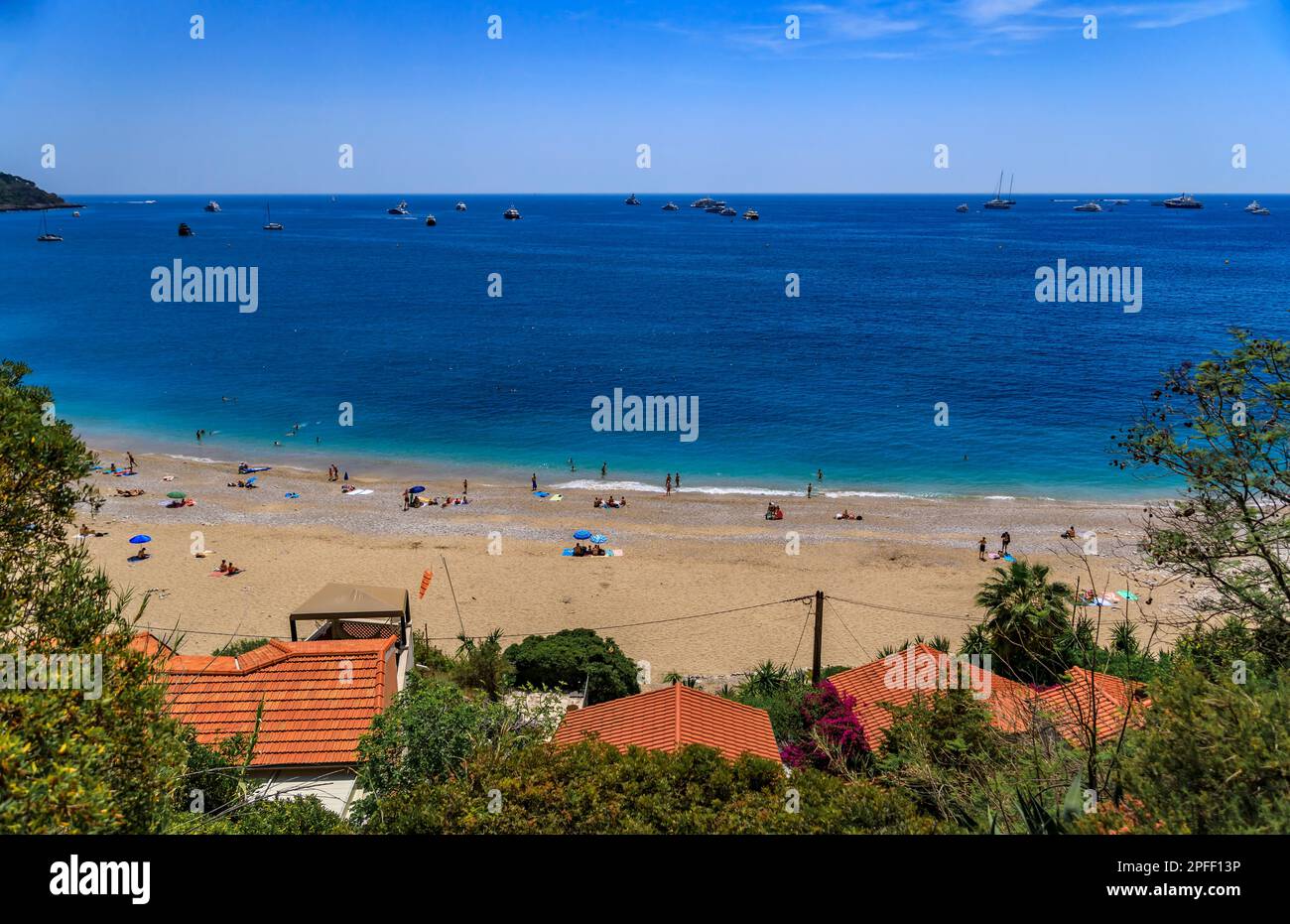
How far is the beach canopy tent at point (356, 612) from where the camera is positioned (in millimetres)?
20703

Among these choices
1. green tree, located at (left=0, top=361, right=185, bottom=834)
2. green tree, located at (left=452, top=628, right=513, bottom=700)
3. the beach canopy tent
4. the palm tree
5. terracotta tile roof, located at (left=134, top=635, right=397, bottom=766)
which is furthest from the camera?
the beach canopy tent

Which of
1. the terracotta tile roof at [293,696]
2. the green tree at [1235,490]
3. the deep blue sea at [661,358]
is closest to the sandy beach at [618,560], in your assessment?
the deep blue sea at [661,358]

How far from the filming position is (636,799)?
32.6ft

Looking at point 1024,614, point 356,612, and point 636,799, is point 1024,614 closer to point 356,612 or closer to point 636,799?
point 636,799

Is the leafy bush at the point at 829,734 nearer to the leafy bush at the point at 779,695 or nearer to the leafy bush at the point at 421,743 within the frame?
the leafy bush at the point at 779,695

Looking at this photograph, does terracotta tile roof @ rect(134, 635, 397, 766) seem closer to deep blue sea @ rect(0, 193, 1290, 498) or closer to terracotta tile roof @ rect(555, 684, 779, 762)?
terracotta tile roof @ rect(555, 684, 779, 762)

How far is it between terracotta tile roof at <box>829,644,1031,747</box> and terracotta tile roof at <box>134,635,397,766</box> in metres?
9.70

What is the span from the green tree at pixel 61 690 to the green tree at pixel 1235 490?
37.9 feet

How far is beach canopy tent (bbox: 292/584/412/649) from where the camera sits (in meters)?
20.7

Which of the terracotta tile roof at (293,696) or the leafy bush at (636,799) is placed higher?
the leafy bush at (636,799)

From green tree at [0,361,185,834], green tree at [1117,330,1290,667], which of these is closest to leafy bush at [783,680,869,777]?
green tree at [1117,330,1290,667]
